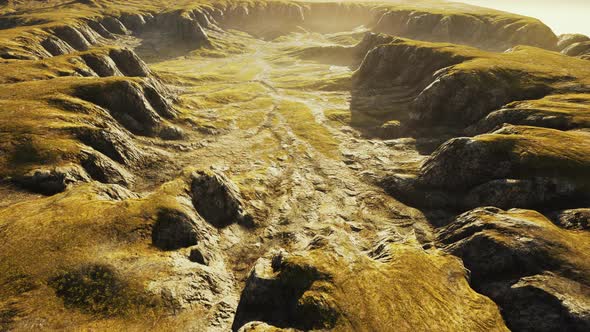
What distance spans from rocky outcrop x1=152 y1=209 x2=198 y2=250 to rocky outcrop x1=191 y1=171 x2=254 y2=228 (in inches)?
235

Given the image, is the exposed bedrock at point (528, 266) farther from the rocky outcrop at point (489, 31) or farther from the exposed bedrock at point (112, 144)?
the rocky outcrop at point (489, 31)

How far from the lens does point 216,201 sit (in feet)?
163

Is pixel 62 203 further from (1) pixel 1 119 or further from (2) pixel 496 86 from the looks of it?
(2) pixel 496 86

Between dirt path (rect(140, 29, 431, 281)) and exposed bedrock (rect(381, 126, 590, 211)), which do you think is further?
dirt path (rect(140, 29, 431, 281))

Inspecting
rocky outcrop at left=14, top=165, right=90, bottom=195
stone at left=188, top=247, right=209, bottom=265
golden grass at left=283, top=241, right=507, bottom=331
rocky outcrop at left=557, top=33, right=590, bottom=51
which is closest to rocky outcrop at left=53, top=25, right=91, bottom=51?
rocky outcrop at left=14, top=165, right=90, bottom=195

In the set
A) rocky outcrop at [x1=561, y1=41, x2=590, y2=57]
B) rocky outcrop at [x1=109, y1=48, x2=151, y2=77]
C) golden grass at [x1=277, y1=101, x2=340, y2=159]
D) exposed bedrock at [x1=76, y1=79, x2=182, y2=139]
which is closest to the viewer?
exposed bedrock at [x1=76, y1=79, x2=182, y2=139]

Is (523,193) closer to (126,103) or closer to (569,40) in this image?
(126,103)

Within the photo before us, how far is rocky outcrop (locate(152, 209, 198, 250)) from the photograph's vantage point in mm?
→ 37719

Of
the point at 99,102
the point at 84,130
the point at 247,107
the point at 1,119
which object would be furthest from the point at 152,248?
the point at 247,107

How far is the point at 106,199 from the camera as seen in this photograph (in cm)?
4169

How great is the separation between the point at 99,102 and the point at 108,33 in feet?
550

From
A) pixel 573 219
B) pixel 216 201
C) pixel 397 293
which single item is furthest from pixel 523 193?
pixel 216 201

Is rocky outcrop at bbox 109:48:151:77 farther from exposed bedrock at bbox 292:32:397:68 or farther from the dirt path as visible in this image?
exposed bedrock at bbox 292:32:397:68

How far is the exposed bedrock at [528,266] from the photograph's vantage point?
27.2m
